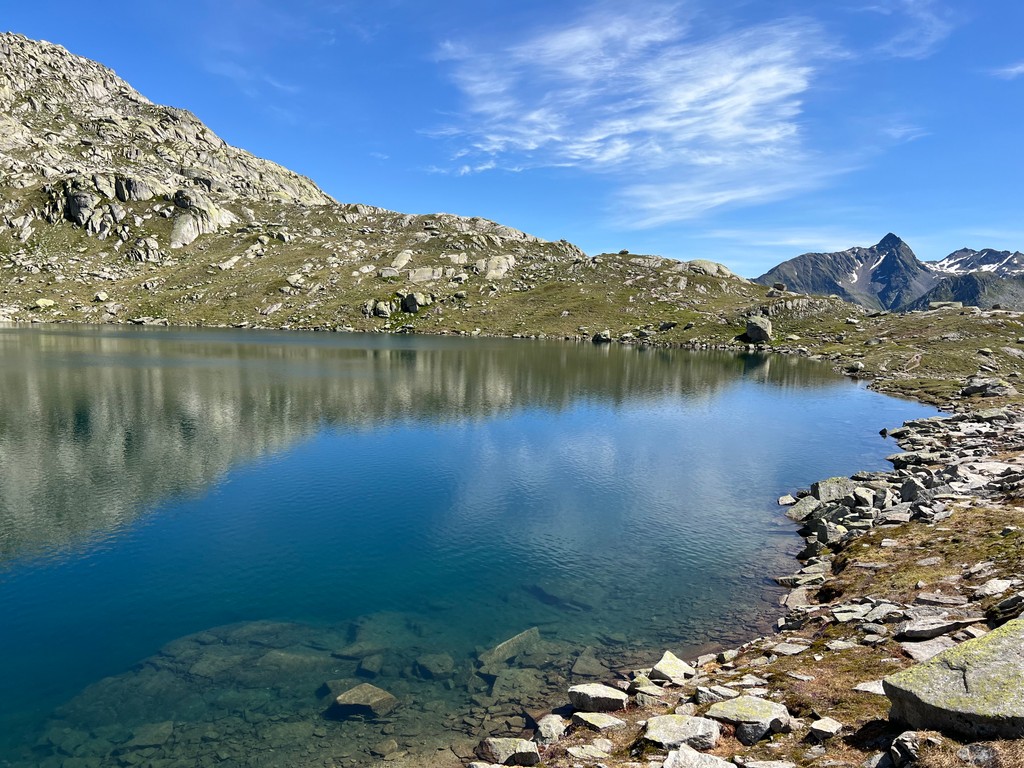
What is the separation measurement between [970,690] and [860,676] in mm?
7085

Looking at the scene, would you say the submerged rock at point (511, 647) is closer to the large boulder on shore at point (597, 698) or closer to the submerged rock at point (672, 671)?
the large boulder on shore at point (597, 698)

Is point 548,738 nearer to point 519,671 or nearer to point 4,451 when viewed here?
point 519,671

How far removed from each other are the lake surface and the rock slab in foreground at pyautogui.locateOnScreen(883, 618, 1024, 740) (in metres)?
12.9

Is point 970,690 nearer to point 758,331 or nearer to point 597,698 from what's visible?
point 597,698

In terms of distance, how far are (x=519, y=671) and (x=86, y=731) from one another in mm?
16370

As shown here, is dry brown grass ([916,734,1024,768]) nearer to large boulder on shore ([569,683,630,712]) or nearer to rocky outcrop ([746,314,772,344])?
large boulder on shore ([569,683,630,712])

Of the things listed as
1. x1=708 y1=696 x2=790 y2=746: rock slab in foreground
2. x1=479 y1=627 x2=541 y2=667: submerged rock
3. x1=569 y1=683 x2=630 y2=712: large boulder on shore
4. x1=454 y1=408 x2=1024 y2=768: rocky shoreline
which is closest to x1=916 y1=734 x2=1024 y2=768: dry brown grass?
x1=454 y1=408 x2=1024 y2=768: rocky shoreline

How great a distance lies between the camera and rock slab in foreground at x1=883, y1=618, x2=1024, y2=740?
11.5 metres

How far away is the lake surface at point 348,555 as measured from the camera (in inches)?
850

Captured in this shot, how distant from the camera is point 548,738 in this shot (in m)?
18.5

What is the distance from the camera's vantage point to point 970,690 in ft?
40.1

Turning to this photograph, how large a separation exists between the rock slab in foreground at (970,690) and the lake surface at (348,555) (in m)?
12.9

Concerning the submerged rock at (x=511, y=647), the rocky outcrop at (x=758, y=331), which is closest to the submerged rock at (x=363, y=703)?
the submerged rock at (x=511, y=647)

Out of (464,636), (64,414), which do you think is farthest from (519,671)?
(64,414)
